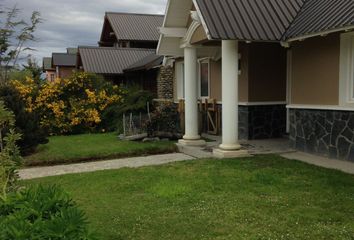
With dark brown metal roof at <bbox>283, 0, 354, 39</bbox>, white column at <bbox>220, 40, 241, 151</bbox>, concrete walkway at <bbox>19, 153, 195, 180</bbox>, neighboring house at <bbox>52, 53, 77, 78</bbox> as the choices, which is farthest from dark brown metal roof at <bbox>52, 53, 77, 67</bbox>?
dark brown metal roof at <bbox>283, 0, 354, 39</bbox>

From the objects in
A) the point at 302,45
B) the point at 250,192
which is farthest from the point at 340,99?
the point at 250,192

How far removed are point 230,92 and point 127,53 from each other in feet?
64.4

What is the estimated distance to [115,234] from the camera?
5.15 m

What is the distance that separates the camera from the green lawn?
5148 millimetres

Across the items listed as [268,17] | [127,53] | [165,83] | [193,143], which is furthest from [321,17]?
[127,53]

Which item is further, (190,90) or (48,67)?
(48,67)

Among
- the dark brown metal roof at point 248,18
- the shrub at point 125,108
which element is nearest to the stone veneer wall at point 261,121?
the dark brown metal roof at point 248,18

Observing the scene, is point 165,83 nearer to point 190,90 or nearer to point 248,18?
point 190,90

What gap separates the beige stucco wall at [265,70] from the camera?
12195 mm

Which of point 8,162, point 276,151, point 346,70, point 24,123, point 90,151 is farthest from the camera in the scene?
point 24,123

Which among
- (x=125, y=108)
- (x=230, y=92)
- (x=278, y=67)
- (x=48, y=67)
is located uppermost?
(x=48, y=67)

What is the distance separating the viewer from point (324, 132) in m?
9.45

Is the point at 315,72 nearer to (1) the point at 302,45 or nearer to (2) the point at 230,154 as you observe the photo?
(1) the point at 302,45

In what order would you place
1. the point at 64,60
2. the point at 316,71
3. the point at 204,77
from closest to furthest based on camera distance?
1. the point at 316,71
2. the point at 204,77
3. the point at 64,60
